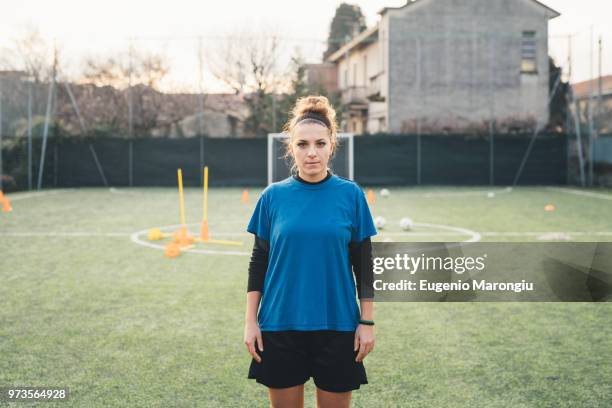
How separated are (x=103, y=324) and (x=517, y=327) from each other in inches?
140

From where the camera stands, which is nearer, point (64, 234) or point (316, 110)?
point (316, 110)

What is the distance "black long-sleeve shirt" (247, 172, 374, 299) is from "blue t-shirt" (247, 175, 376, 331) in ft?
0.19

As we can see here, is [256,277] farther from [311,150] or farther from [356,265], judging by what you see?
[311,150]

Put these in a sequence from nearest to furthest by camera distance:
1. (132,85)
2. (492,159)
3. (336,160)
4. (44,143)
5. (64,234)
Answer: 1. (64,234)
2. (336,160)
3. (44,143)
4. (492,159)
5. (132,85)

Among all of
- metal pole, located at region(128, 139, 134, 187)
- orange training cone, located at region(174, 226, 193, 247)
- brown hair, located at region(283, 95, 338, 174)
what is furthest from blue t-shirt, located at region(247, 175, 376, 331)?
metal pole, located at region(128, 139, 134, 187)

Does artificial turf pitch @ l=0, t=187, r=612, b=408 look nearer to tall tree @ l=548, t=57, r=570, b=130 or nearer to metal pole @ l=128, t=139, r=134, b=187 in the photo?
metal pole @ l=128, t=139, r=134, b=187

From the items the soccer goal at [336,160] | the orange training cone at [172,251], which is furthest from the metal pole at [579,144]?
the orange training cone at [172,251]

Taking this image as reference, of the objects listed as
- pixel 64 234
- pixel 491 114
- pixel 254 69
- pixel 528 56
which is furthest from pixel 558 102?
pixel 64 234

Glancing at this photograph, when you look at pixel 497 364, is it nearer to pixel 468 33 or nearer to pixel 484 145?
pixel 484 145

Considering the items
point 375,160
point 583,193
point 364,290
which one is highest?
point 375,160

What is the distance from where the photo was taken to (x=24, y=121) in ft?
79.7

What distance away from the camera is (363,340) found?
3.04 meters

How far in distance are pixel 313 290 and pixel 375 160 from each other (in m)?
23.9

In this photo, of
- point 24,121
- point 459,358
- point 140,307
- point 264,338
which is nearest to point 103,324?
point 140,307
